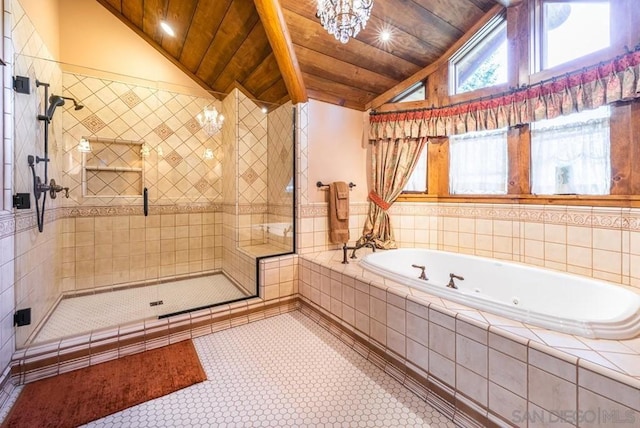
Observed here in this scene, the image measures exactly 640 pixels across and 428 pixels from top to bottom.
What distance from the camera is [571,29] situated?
2.08 metres

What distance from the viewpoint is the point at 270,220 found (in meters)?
3.21

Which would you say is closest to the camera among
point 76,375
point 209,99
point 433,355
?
point 433,355

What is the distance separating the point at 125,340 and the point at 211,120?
8.44 ft

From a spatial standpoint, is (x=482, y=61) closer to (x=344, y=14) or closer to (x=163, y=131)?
(x=344, y=14)

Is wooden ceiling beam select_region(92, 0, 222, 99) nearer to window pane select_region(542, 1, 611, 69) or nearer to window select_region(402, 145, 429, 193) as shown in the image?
window select_region(402, 145, 429, 193)

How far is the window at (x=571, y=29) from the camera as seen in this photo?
1.92 m

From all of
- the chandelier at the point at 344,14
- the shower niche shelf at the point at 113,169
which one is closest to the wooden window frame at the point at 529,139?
the chandelier at the point at 344,14

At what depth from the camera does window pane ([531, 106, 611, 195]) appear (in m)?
1.92

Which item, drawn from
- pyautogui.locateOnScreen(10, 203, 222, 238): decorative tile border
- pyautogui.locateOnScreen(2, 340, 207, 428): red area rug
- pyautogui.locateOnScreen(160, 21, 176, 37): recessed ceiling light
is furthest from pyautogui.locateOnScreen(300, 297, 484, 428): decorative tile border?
pyautogui.locateOnScreen(160, 21, 176, 37): recessed ceiling light

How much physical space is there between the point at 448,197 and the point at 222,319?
2.41 metres

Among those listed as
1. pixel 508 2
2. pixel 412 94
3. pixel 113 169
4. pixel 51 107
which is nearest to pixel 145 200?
pixel 113 169

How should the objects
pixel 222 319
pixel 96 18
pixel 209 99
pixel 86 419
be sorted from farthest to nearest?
pixel 209 99, pixel 96 18, pixel 222 319, pixel 86 419

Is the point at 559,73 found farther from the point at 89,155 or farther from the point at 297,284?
the point at 89,155

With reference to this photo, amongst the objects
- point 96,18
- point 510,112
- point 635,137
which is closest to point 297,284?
point 510,112
